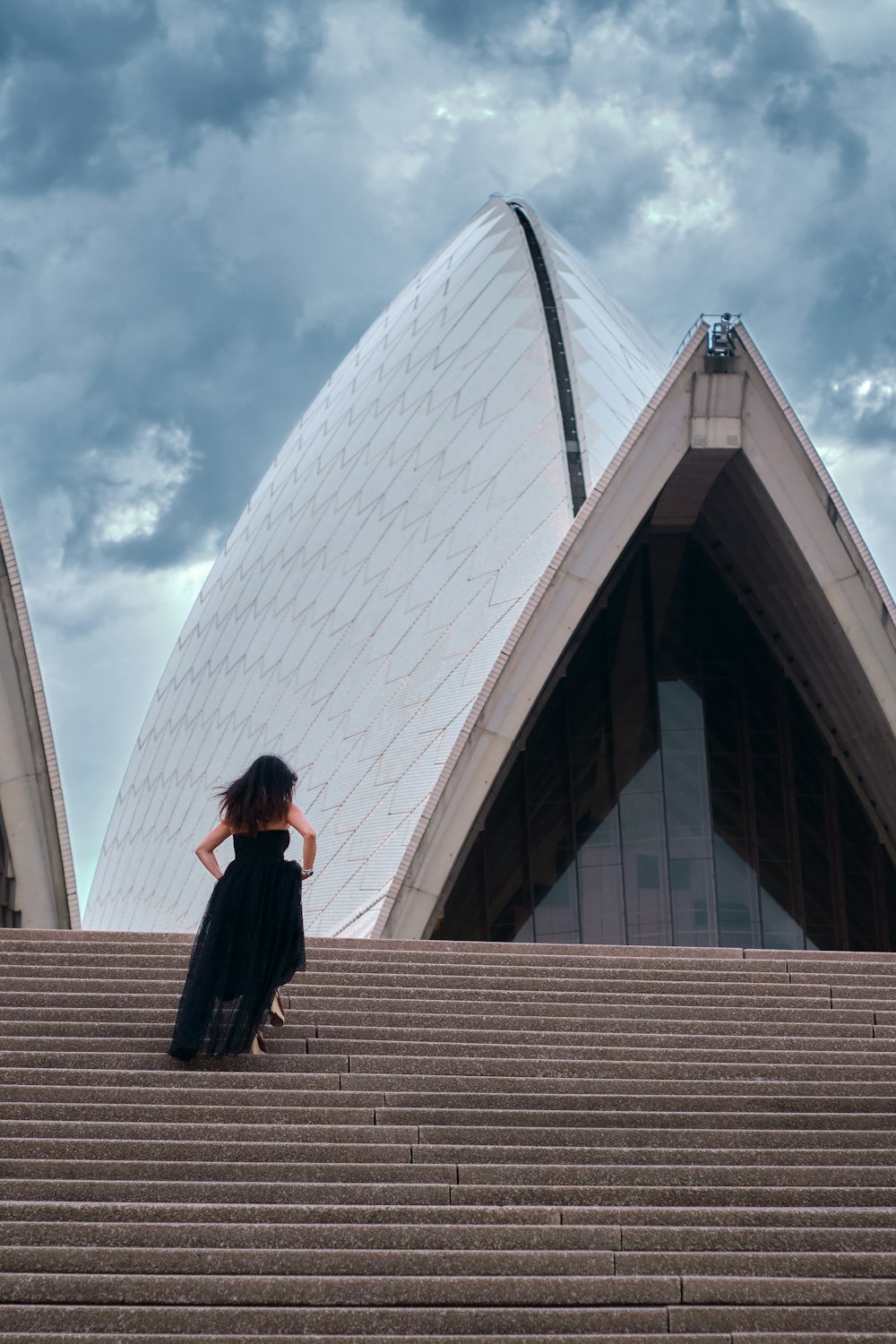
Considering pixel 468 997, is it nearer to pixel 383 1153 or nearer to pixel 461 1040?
pixel 461 1040

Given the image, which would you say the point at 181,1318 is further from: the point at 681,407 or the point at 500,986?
the point at 681,407

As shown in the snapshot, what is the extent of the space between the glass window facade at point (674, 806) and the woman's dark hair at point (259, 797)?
8.86m

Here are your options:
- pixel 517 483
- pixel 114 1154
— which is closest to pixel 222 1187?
pixel 114 1154

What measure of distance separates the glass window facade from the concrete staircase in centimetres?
788

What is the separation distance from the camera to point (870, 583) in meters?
14.2

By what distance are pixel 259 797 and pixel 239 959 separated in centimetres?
62

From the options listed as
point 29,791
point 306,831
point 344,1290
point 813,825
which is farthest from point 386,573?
point 344,1290

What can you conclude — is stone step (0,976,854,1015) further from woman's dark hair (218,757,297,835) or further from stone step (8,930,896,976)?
woman's dark hair (218,757,297,835)

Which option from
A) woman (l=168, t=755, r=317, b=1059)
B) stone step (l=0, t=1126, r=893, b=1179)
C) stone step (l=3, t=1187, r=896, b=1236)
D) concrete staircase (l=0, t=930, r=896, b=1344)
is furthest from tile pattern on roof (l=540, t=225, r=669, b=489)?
stone step (l=3, t=1187, r=896, b=1236)

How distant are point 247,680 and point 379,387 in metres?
4.84

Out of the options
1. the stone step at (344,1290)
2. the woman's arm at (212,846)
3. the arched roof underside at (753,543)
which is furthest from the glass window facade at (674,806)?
the stone step at (344,1290)

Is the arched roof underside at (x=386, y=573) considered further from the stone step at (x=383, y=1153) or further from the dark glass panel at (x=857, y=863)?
the stone step at (x=383, y=1153)

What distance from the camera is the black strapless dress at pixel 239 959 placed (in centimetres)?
616

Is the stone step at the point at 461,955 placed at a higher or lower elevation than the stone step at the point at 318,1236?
higher
